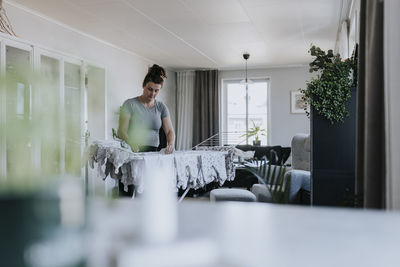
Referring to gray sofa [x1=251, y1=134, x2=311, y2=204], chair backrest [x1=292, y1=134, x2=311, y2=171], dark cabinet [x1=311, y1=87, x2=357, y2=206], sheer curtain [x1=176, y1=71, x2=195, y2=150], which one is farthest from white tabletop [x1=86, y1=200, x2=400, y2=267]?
sheer curtain [x1=176, y1=71, x2=195, y2=150]

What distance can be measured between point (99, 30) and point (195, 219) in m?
5.27

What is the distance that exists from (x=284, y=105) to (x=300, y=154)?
3777 millimetres

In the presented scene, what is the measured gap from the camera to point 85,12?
15.0 ft

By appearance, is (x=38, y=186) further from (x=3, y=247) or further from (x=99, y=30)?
(x=99, y=30)

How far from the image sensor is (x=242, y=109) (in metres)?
8.52

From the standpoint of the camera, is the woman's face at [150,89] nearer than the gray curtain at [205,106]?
Yes

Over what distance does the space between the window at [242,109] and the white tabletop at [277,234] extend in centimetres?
764

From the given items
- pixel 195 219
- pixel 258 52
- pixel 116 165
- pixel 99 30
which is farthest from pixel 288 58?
pixel 195 219

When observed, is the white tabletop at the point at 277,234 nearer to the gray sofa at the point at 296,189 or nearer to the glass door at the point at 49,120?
the glass door at the point at 49,120

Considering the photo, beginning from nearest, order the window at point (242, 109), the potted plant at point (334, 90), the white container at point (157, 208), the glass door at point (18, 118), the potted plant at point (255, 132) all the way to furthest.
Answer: the glass door at point (18, 118) → the white container at point (157, 208) → the potted plant at point (334, 90) → the potted plant at point (255, 132) → the window at point (242, 109)

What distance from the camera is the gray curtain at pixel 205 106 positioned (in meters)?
8.38

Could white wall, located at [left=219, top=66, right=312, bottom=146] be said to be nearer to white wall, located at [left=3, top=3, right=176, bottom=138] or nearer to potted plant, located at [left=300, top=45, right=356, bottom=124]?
white wall, located at [left=3, top=3, right=176, bottom=138]

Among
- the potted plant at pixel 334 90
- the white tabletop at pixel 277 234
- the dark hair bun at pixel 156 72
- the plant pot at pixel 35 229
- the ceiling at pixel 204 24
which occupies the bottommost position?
the white tabletop at pixel 277 234

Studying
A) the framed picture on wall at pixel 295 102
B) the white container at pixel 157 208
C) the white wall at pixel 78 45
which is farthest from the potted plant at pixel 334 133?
the framed picture on wall at pixel 295 102
